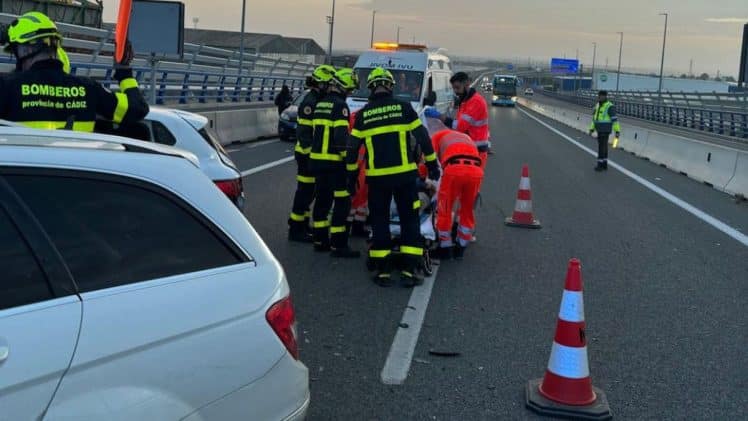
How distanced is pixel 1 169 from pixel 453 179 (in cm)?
597

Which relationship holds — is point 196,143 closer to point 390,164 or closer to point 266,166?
point 390,164

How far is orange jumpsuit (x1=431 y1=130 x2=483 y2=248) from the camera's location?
812 centimetres

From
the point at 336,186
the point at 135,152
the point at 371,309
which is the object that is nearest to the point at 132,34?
the point at 336,186

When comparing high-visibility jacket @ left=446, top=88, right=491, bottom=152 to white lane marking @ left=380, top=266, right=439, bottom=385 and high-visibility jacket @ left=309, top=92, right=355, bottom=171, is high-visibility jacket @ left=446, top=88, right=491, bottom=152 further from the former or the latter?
white lane marking @ left=380, top=266, right=439, bottom=385

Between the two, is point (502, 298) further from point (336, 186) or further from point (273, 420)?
point (273, 420)

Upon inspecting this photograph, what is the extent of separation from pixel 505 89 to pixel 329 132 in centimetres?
6780

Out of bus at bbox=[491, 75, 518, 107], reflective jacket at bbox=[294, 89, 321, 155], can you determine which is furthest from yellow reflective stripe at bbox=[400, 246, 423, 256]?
bus at bbox=[491, 75, 518, 107]

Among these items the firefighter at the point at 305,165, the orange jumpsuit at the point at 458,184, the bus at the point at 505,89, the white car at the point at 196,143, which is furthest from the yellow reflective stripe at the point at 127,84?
the bus at the point at 505,89

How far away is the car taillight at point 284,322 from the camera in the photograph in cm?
304

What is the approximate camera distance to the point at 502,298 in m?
7.07

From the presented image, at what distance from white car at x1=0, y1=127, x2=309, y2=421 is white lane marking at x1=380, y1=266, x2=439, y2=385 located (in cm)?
198

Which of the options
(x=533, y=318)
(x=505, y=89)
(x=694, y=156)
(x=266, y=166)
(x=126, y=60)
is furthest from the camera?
(x=505, y=89)

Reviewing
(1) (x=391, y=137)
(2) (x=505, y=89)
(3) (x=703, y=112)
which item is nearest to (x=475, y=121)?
(1) (x=391, y=137)

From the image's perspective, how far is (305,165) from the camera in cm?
888
